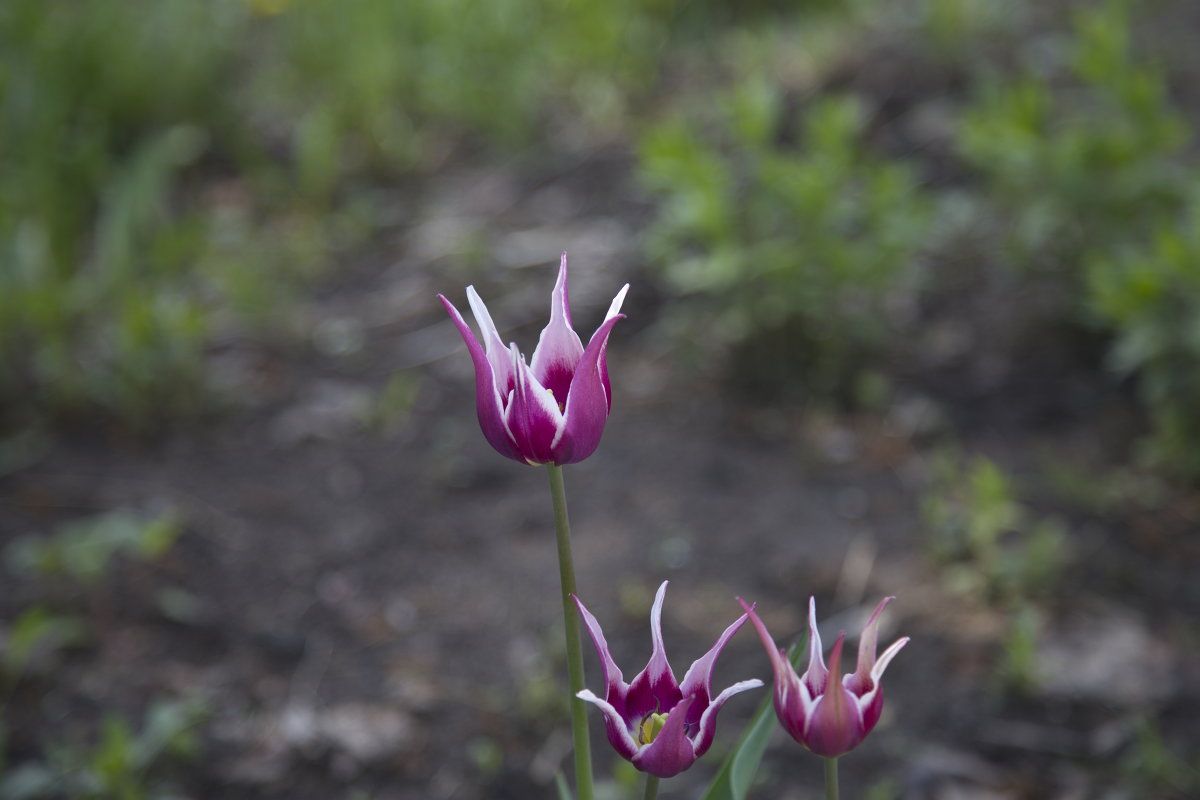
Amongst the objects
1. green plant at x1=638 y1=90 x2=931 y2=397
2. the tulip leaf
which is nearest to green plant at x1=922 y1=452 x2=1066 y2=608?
green plant at x1=638 y1=90 x2=931 y2=397

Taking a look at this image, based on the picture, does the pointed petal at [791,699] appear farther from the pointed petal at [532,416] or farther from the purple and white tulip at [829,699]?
the pointed petal at [532,416]

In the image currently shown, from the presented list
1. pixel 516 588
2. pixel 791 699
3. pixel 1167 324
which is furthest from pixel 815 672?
pixel 1167 324

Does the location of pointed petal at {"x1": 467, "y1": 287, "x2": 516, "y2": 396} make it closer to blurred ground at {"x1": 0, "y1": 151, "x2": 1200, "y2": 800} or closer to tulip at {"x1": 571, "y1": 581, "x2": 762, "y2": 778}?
tulip at {"x1": 571, "y1": 581, "x2": 762, "y2": 778}

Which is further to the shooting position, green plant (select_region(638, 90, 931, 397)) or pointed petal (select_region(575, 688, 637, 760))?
green plant (select_region(638, 90, 931, 397))

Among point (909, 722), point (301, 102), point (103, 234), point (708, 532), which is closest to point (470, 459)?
point (708, 532)

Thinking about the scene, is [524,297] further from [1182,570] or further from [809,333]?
[1182,570]

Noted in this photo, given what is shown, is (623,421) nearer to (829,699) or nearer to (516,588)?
(516,588)
